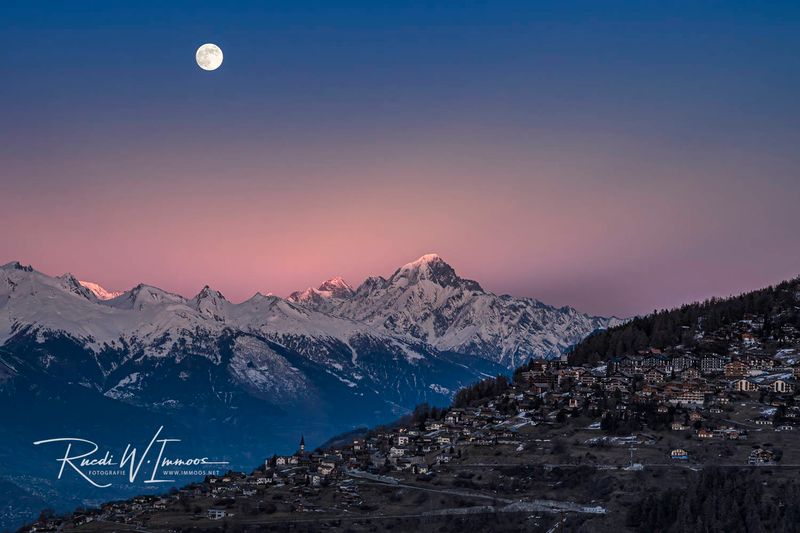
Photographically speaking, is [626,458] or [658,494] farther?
[626,458]

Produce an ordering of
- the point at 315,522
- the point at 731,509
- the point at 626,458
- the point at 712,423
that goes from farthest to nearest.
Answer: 1. the point at 712,423
2. the point at 626,458
3. the point at 315,522
4. the point at 731,509

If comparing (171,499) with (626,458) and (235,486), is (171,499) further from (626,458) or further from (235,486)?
(626,458)

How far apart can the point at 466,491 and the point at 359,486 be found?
1881 centimetres

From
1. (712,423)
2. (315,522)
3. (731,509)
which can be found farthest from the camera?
(712,423)

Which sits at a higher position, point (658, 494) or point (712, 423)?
point (712, 423)

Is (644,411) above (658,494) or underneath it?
above

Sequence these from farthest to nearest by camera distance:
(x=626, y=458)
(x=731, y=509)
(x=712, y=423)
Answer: (x=712, y=423)
(x=626, y=458)
(x=731, y=509)

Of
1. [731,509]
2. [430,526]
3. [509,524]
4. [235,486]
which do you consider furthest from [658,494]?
[235,486]

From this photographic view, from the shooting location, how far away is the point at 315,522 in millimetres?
157750

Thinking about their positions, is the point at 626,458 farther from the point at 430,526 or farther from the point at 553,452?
the point at 430,526

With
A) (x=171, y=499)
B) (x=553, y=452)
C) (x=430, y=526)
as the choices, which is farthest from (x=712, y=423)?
(x=171, y=499)

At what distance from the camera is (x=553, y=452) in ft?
587

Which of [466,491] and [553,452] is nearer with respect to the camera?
[466,491]

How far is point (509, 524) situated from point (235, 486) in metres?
55.5
